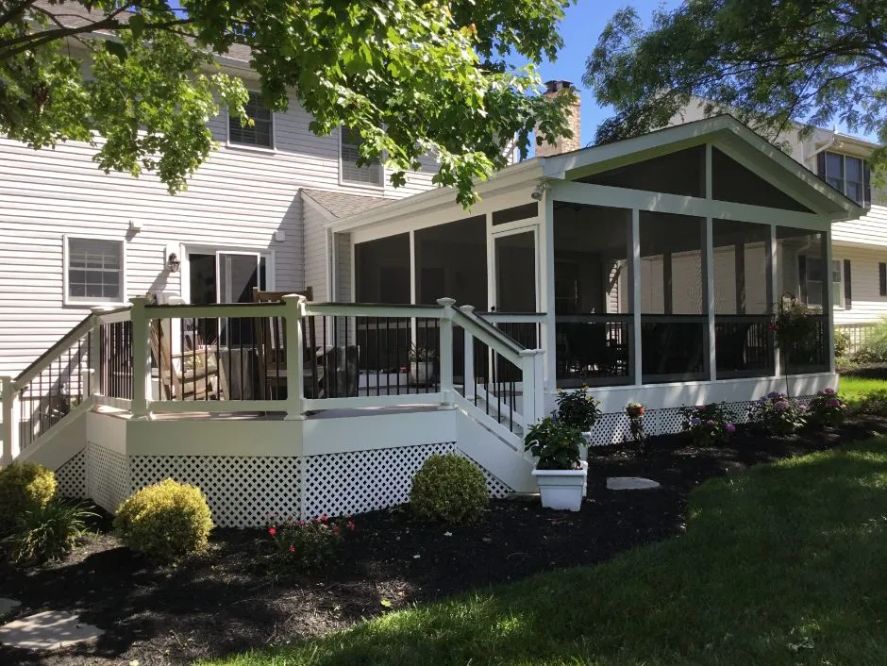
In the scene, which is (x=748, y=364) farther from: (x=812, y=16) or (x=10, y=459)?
(x=10, y=459)

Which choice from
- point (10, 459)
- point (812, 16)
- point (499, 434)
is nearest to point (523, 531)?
point (499, 434)

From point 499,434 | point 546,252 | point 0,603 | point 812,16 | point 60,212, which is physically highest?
point 812,16

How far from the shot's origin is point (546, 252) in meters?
8.23

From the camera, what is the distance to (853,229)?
20.0m

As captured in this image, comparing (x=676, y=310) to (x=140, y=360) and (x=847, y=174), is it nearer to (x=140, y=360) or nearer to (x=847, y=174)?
(x=847, y=174)

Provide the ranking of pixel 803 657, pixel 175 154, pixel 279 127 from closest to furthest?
pixel 803 657, pixel 175 154, pixel 279 127

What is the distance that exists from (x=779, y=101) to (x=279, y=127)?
943 centimetres

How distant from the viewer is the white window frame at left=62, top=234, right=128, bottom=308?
409 inches

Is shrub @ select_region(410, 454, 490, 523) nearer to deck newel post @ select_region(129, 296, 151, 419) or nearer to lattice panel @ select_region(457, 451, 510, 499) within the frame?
lattice panel @ select_region(457, 451, 510, 499)

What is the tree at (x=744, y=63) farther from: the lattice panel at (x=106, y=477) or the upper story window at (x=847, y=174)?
the lattice panel at (x=106, y=477)

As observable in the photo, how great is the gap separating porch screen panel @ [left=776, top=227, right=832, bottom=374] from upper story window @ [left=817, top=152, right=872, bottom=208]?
8821mm

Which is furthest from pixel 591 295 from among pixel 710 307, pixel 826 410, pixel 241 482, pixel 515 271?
pixel 241 482

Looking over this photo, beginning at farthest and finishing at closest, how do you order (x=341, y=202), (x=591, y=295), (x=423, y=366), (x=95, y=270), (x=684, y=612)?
(x=341, y=202), (x=591, y=295), (x=95, y=270), (x=423, y=366), (x=684, y=612)

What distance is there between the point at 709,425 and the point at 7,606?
25.4ft
